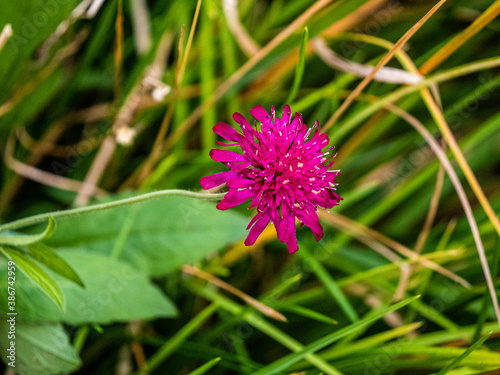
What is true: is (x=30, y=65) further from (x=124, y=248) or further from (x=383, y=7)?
(x=383, y=7)

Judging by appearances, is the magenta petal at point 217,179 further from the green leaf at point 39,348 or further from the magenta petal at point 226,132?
the green leaf at point 39,348

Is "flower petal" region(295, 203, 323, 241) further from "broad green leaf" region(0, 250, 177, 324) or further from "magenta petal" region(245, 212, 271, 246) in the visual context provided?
"broad green leaf" region(0, 250, 177, 324)

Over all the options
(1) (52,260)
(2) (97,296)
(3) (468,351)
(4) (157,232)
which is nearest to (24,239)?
(1) (52,260)

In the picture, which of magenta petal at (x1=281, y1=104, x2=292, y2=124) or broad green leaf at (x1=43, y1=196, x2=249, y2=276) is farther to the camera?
broad green leaf at (x1=43, y1=196, x2=249, y2=276)

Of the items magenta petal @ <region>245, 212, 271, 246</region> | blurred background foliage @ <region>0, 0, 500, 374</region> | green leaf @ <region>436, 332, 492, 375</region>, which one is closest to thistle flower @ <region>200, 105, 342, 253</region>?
magenta petal @ <region>245, 212, 271, 246</region>

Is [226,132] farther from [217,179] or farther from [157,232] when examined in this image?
[157,232]

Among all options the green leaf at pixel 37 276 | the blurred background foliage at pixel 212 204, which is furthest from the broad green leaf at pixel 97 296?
the green leaf at pixel 37 276

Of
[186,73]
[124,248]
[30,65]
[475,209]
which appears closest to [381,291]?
[475,209]
